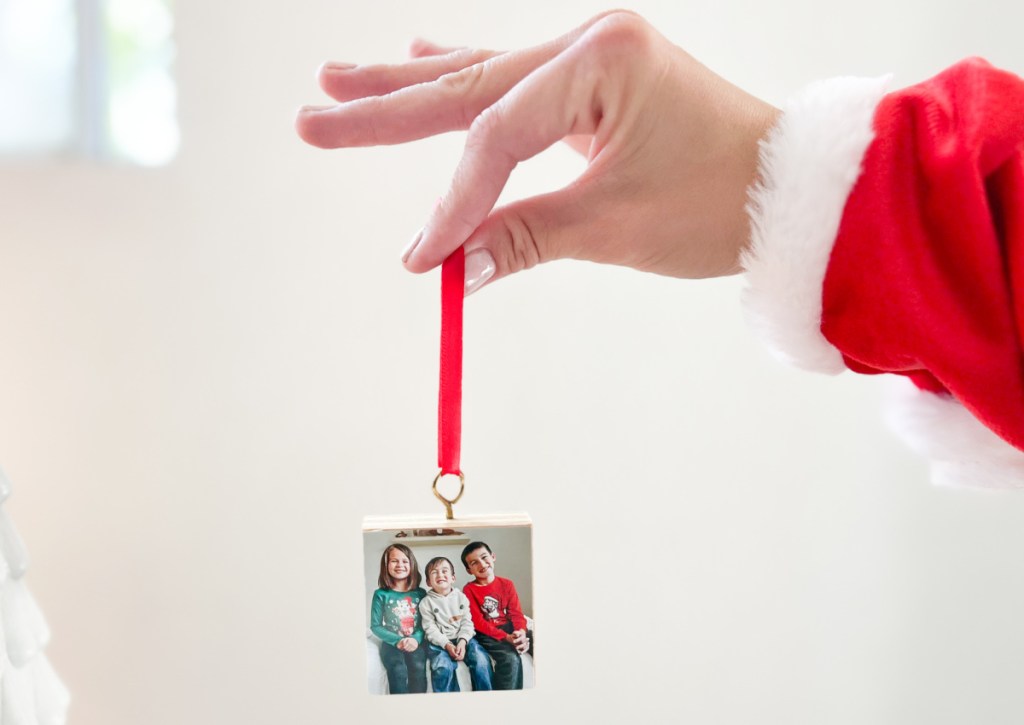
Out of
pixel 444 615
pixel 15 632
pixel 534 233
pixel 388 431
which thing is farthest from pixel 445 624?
pixel 388 431

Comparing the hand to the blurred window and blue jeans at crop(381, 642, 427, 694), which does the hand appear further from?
the blurred window

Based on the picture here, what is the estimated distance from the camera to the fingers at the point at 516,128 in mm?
686

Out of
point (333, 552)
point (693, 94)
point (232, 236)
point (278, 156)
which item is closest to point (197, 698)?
point (333, 552)

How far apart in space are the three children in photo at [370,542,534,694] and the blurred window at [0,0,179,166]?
0.89m

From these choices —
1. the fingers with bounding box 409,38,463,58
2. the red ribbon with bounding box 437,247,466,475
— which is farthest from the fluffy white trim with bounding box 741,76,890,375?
the fingers with bounding box 409,38,463,58

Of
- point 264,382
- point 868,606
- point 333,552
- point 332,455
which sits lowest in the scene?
point 868,606

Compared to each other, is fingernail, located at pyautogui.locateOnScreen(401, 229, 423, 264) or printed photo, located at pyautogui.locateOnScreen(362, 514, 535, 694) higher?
fingernail, located at pyautogui.locateOnScreen(401, 229, 423, 264)

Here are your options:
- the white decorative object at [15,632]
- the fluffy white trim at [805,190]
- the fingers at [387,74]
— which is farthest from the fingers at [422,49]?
the white decorative object at [15,632]

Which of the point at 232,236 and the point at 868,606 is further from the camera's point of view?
the point at 868,606

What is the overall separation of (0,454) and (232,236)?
47cm

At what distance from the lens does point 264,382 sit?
Answer: 4.61 feet

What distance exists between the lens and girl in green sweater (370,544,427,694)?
74 centimetres

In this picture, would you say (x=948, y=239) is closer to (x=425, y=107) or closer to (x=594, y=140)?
(x=594, y=140)

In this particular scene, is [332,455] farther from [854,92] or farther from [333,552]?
[854,92]
